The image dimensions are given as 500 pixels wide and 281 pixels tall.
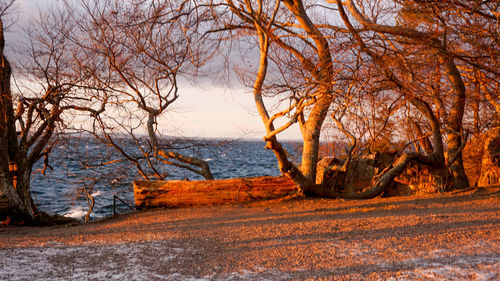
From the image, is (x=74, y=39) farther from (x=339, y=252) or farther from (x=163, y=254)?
(x=339, y=252)

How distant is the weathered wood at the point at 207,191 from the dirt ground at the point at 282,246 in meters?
1.57

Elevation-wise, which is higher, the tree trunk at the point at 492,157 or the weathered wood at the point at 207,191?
the tree trunk at the point at 492,157

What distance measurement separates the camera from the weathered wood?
9.90 m

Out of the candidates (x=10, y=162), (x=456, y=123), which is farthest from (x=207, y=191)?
(x=456, y=123)

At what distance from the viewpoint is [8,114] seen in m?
9.40

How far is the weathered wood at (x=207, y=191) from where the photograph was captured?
9.90m

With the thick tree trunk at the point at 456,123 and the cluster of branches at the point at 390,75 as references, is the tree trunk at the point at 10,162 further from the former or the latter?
the thick tree trunk at the point at 456,123

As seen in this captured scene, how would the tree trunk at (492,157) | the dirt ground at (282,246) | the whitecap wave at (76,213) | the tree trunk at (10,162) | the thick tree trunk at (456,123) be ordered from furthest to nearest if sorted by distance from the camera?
the whitecap wave at (76,213)
the tree trunk at (492,157)
the thick tree trunk at (456,123)
the tree trunk at (10,162)
the dirt ground at (282,246)

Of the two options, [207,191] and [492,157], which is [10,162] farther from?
[492,157]

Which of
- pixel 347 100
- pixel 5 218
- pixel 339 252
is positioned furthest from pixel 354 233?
pixel 5 218

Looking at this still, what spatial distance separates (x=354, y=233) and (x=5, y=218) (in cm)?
754

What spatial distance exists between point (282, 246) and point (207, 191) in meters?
4.58

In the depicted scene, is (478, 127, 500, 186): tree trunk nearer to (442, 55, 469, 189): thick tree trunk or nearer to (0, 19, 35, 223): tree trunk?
(442, 55, 469, 189): thick tree trunk

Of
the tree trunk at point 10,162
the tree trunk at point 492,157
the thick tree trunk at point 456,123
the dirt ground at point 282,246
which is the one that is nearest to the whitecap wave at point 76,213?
the tree trunk at point 10,162
